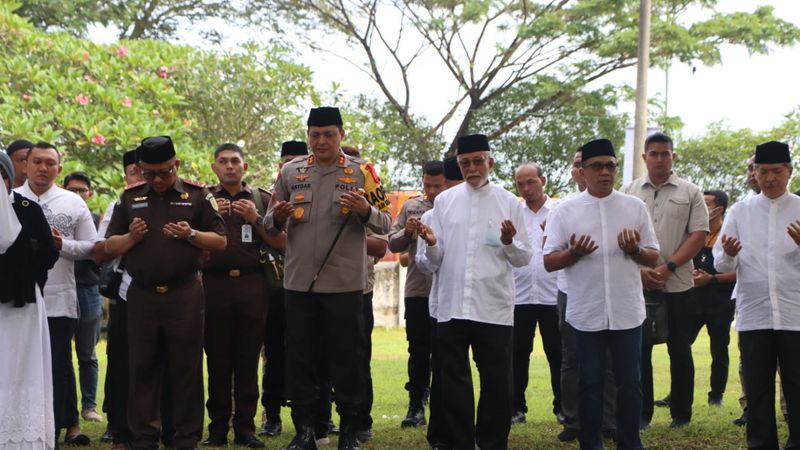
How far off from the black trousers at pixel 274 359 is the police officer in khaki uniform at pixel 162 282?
4.26 feet

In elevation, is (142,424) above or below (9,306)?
below


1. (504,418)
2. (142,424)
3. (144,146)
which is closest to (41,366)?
(142,424)

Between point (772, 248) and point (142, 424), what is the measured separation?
4890 mm

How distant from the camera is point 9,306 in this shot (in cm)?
705

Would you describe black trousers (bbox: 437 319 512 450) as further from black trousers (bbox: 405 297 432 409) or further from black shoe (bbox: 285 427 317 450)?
black trousers (bbox: 405 297 432 409)

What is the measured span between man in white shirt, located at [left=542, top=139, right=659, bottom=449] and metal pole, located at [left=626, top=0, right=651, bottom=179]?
1070cm

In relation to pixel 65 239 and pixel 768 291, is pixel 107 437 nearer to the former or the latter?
pixel 65 239

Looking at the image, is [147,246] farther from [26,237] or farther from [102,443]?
[102,443]

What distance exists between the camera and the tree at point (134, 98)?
15758 millimetres

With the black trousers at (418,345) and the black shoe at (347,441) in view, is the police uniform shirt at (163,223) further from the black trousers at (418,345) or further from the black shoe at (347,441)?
the black trousers at (418,345)

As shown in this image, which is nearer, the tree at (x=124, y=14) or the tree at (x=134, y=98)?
the tree at (x=134, y=98)

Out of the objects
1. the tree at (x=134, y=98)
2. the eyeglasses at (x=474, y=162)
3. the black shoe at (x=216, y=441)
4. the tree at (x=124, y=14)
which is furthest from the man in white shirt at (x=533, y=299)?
the tree at (x=124, y=14)

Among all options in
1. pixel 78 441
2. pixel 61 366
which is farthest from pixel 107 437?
pixel 61 366

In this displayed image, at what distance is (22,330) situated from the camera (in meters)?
7.11
